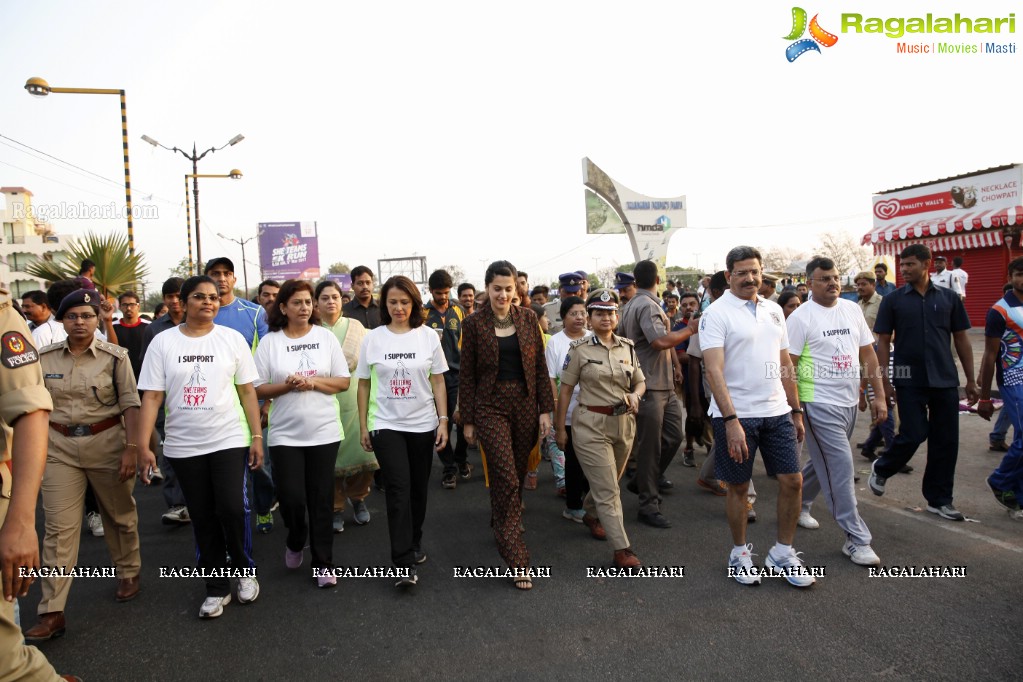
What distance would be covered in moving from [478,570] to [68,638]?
7.72 feet

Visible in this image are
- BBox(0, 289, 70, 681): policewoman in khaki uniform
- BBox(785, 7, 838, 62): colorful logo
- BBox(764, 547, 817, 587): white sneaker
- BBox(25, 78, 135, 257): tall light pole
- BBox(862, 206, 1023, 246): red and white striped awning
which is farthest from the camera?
BBox(862, 206, 1023, 246): red and white striped awning

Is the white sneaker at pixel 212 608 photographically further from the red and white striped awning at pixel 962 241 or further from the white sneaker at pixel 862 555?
the red and white striped awning at pixel 962 241

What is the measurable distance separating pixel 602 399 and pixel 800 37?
12.6 metres

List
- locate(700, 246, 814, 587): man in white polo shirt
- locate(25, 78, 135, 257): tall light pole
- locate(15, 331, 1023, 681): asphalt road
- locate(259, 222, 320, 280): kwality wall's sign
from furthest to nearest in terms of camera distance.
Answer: locate(259, 222, 320, 280): kwality wall's sign, locate(25, 78, 135, 257): tall light pole, locate(700, 246, 814, 587): man in white polo shirt, locate(15, 331, 1023, 681): asphalt road

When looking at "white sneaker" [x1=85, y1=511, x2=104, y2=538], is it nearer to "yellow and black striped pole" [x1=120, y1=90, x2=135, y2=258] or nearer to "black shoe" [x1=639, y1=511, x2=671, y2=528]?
"black shoe" [x1=639, y1=511, x2=671, y2=528]

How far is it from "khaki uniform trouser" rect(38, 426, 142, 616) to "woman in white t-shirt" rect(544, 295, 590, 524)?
3.08 metres

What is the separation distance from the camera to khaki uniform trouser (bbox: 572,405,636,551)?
4.39m

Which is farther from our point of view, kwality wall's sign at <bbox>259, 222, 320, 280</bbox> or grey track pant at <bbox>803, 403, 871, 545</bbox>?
kwality wall's sign at <bbox>259, 222, 320, 280</bbox>

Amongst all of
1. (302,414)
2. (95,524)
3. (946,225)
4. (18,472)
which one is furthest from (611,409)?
(946,225)

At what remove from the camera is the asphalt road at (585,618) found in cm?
317

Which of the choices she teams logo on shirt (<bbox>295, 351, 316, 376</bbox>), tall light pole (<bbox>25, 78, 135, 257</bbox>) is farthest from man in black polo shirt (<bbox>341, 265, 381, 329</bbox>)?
tall light pole (<bbox>25, 78, 135, 257</bbox>)

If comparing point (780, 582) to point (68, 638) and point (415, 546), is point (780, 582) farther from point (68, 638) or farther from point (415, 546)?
point (68, 638)

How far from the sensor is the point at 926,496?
5.20 metres

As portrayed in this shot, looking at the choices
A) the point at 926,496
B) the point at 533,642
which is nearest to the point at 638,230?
the point at 926,496
